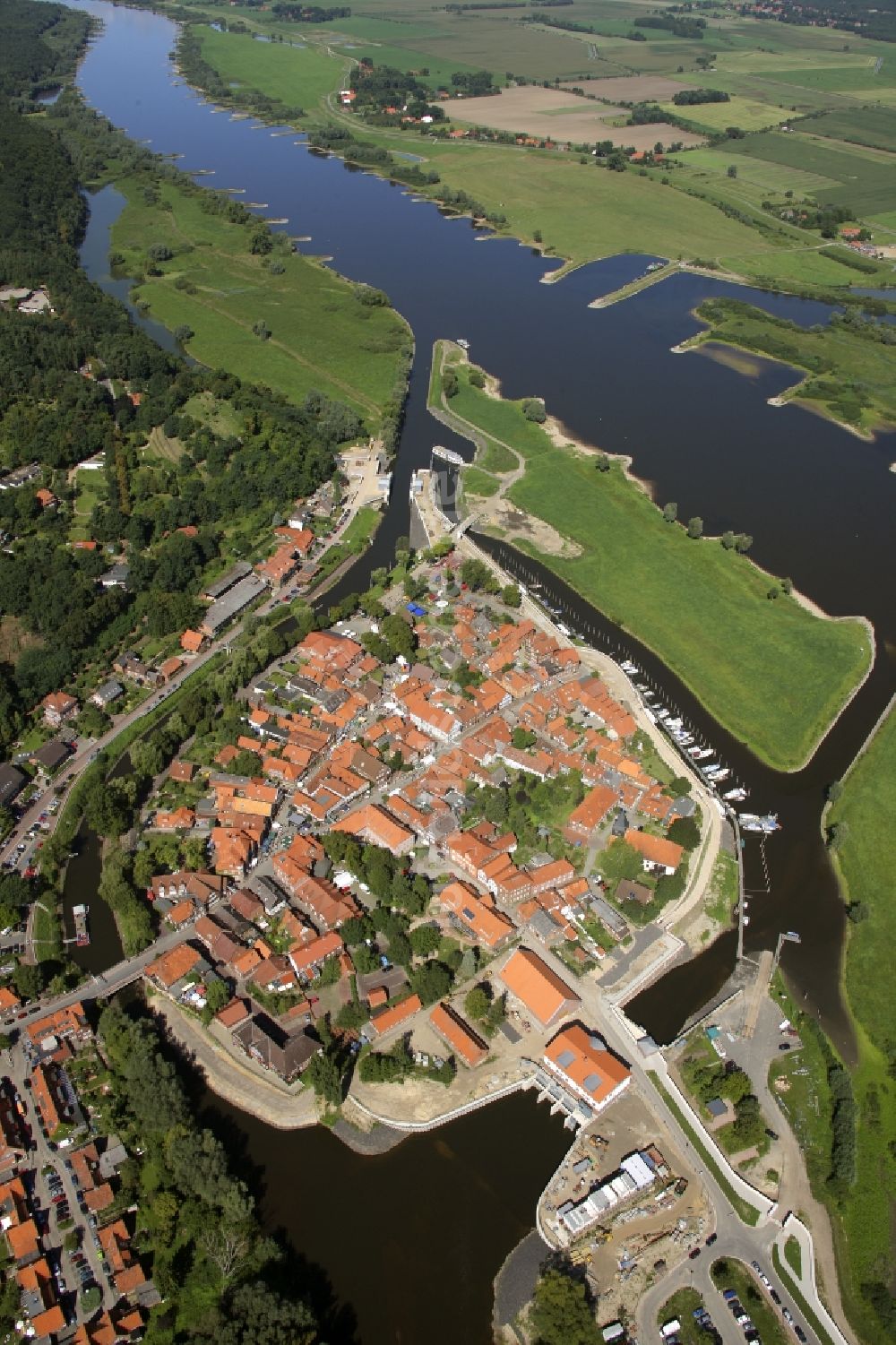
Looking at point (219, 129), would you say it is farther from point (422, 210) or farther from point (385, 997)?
point (385, 997)

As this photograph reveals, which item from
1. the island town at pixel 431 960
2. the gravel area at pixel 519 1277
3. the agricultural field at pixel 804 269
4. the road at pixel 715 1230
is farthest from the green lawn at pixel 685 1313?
the agricultural field at pixel 804 269

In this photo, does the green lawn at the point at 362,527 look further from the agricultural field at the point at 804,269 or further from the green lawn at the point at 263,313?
the agricultural field at the point at 804,269

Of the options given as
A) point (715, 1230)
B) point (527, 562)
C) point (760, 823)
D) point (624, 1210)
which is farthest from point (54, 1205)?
point (527, 562)

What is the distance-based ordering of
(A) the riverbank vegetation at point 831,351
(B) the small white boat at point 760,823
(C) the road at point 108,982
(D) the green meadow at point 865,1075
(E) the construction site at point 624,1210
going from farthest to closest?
1. (A) the riverbank vegetation at point 831,351
2. (B) the small white boat at point 760,823
3. (C) the road at point 108,982
4. (D) the green meadow at point 865,1075
5. (E) the construction site at point 624,1210

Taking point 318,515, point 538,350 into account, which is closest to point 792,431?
point 538,350

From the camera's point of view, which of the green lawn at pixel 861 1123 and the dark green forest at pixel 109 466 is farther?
the dark green forest at pixel 109 466

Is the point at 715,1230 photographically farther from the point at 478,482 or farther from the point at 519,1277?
the point at 478,482
